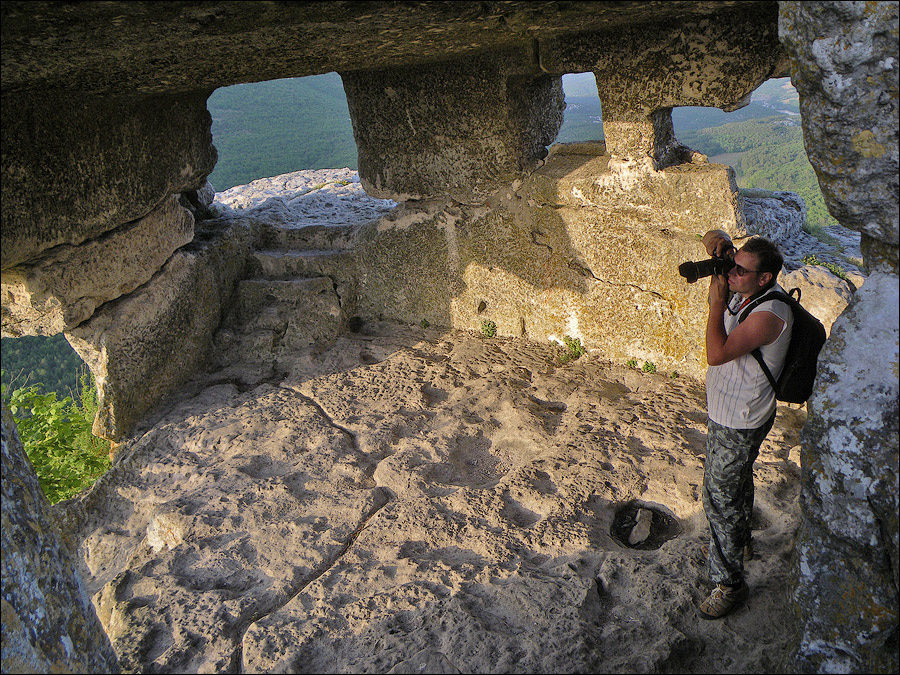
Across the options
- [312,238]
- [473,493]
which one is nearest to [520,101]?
[312,238]

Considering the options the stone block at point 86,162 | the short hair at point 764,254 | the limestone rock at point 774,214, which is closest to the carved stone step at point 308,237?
the stone block at point 86,162

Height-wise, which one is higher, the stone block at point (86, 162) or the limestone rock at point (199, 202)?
the stone block at point (86, 162)

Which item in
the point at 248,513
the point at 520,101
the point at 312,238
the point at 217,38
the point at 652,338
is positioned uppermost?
the point at 217,38

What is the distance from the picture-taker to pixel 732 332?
2.24 m

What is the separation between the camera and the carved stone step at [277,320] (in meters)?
4.50

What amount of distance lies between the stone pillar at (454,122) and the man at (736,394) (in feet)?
5.79

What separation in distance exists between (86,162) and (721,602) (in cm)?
345

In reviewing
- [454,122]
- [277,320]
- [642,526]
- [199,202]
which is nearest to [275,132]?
[199,202]

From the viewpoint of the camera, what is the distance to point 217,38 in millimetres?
2453

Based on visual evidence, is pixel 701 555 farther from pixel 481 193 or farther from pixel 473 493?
pixel 481 193

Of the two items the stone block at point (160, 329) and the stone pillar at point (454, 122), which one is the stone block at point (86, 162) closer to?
the stone block at point (160, 329)

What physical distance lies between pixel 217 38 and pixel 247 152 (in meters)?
12.1

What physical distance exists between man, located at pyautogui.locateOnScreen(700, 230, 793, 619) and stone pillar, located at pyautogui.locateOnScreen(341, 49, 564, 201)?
1.77 meters

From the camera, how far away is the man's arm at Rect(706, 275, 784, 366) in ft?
7.19
